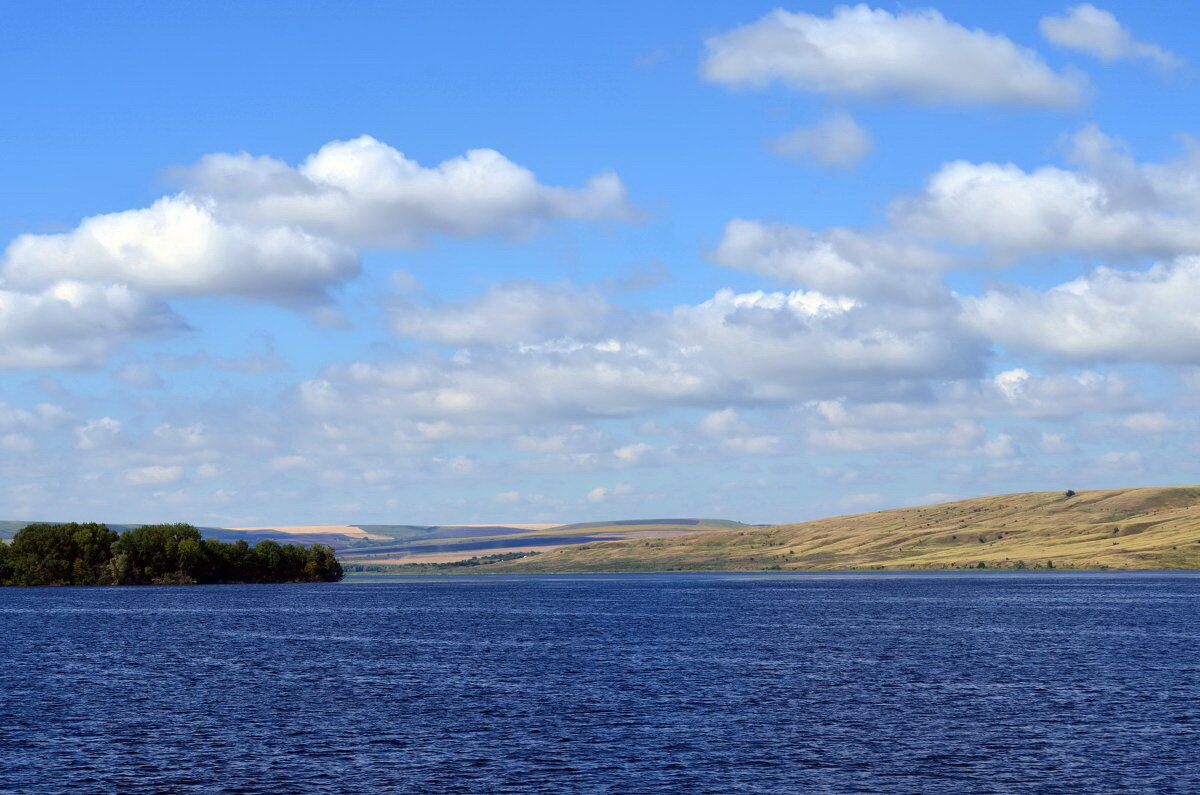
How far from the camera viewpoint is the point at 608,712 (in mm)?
78438

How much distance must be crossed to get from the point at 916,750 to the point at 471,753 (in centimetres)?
2306

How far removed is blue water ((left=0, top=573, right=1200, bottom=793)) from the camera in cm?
5828

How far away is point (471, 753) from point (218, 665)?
5440 cm

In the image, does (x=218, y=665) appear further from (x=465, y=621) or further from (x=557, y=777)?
(x=465, y=621)

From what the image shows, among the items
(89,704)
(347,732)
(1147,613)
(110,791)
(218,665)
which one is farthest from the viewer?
(1147,613)

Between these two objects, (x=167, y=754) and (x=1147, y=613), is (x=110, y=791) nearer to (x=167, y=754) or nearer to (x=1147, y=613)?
(x=167, y=754)

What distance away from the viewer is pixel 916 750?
2511 inches

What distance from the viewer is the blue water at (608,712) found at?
58.3m

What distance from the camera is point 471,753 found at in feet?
212

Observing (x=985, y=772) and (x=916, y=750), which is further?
(x=916, y=750)

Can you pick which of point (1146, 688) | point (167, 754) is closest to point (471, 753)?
point (167, 754)

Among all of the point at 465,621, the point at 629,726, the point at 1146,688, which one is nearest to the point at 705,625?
the point at 465,621

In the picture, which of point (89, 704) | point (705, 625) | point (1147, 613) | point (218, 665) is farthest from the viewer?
point (1147, 613)

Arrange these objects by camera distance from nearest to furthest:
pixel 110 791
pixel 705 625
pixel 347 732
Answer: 1. pixel 110 791
2. pixel 347 732
3. pixel 705 625
